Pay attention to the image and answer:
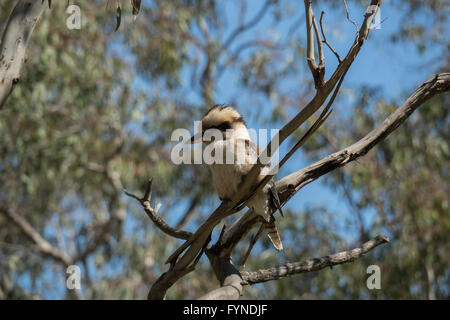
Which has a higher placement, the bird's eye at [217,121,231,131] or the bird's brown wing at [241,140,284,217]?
the bird's eye at [217,121,231,131]

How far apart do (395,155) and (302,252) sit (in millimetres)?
1474

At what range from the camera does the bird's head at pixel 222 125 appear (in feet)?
9.80

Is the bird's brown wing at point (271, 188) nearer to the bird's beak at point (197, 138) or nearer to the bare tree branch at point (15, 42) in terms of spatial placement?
the bird's beak at point (197, 138)

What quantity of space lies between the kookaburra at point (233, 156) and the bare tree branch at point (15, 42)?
0.92 metres

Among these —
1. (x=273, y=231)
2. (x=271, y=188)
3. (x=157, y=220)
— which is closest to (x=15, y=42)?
(x=157, y=220)

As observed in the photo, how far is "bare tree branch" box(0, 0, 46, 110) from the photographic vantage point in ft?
7.96

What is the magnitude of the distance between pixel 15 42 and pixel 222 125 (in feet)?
3.36

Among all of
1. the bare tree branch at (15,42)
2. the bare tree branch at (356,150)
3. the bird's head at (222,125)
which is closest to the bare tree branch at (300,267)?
the bare tree branch at (356,150)

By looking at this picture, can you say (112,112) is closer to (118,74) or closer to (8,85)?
(118,74)

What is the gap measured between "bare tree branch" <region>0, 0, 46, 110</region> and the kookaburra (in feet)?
3.02

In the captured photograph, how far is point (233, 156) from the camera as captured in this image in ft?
9.22

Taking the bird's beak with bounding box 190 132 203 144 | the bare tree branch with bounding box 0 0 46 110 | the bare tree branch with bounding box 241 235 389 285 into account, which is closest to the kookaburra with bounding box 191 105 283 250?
the bird's beak with bounding box 190 132 203 144

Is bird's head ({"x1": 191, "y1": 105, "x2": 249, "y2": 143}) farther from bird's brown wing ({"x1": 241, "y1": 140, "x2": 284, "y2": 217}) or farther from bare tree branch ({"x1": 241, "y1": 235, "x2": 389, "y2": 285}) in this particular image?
bare tree branch ({"x1": 241, "y1": 235, "x2": 389, "y2": 285})

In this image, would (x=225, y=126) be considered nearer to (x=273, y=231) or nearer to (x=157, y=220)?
(x=273, y=231)
